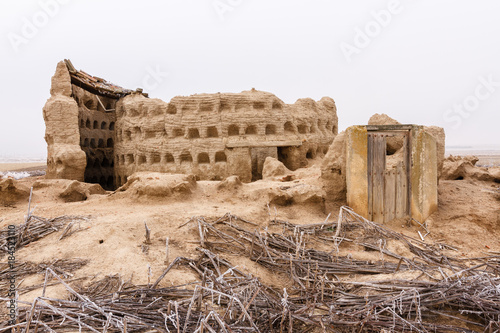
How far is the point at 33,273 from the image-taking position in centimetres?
452

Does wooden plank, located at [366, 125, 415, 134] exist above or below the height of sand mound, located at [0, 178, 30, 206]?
above

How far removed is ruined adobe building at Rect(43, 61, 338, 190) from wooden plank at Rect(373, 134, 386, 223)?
905 centimetres

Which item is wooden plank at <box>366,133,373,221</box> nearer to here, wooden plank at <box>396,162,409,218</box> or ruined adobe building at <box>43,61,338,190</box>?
wooden plank at <box>396,162,409,218</box>

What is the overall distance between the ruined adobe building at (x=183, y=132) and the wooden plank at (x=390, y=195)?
9067mm

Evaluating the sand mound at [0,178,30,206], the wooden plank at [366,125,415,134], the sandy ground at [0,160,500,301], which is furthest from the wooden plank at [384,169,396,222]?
the sand mound at [0,178,30,206]

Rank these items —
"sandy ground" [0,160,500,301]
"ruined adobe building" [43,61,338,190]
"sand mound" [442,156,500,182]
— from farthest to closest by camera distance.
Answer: "ruined adobe building" [43,61,338,190]
"sand mound" [442,156,500,182]
"sandy ground" [0,160,500,301]

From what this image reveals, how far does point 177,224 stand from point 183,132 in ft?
38.0

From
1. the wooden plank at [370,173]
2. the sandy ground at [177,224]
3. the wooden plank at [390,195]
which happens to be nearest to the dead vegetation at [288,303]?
the sandy ground at [177,224]

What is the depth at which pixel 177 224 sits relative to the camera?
6523 millimetres

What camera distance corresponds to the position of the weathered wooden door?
765 centimetres

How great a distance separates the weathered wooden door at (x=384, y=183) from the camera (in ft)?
25.1

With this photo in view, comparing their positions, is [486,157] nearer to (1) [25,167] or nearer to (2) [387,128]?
(2) [387,128]

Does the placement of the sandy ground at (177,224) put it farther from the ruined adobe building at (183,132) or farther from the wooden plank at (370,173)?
the ruined adobe building at (183,132)

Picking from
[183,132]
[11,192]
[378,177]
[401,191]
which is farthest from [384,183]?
[183,132]
